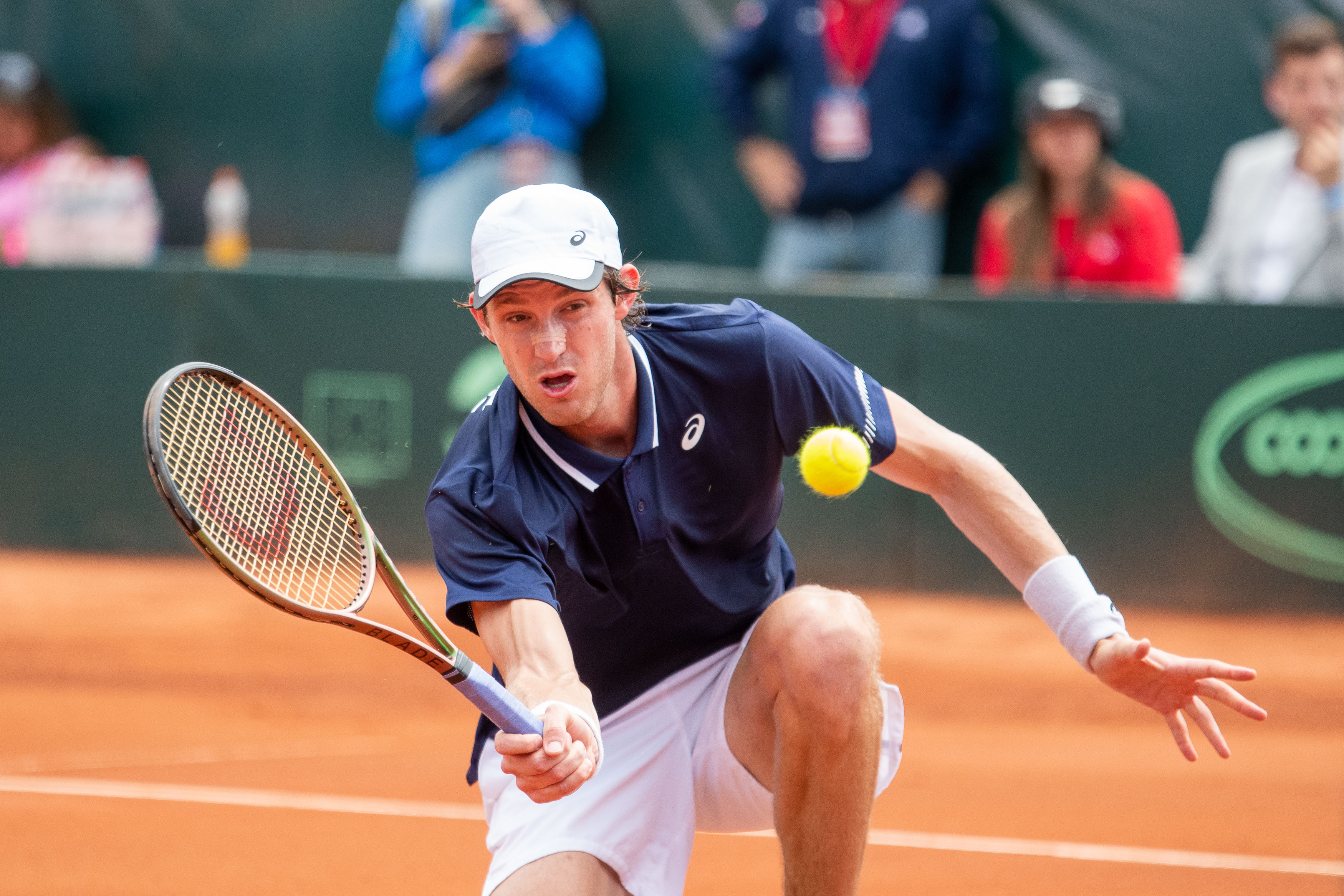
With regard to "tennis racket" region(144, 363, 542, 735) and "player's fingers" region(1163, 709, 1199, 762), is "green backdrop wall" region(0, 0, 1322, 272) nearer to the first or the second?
"player's fingers" region(1163, 709, 1199, 762)

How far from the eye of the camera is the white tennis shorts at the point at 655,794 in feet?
8.85

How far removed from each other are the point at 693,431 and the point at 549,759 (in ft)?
2.57

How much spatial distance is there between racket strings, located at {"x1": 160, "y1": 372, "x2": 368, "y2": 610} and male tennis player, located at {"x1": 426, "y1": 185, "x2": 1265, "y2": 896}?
0.91 ft

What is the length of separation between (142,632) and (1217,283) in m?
4.64

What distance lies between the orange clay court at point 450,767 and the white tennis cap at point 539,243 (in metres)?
1.57

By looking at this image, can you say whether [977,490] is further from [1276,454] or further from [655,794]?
[1276,454]

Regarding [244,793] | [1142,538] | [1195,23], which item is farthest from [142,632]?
[1195,23]

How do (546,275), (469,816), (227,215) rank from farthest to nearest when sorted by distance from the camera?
(227,215) < (469,816) < (546,275)

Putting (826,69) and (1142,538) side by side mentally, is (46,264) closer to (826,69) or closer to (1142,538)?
(826,69)

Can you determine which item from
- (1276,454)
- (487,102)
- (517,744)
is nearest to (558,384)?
(517,744)

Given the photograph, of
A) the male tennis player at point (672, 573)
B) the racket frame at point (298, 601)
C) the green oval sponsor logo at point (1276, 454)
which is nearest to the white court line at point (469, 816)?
the male tennis player at point (672, 573)

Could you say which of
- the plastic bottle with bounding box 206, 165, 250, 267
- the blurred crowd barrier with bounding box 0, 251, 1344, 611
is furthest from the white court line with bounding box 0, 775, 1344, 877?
the plastic bottle with bounding box 206, 165, 250, 267

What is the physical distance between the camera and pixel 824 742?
A: 2.52 metres

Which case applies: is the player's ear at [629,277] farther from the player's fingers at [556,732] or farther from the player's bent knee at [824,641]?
the player's fingers at [556,732]
